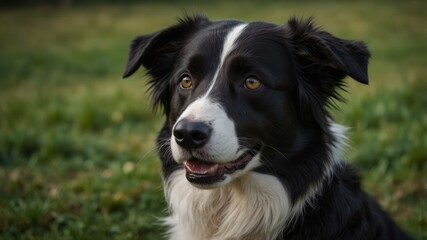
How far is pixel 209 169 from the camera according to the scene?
318 centimetres

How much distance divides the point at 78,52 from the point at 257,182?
10.2m

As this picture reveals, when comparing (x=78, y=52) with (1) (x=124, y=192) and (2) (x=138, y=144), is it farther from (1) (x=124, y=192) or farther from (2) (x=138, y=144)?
(1) (x=124, y=192)

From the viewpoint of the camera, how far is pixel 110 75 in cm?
1084

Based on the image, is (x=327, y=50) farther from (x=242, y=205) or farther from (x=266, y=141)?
(x=242, y=205)

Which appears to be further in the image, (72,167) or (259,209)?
(72,167)

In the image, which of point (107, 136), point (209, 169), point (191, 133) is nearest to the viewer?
point (191, 133)

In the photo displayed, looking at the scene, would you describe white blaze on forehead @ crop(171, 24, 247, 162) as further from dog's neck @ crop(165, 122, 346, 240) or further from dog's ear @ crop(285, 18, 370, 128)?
dog's ear @ crop(285, 18, 370, 128)

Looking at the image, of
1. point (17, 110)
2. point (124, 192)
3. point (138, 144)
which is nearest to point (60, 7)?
point (17, 110)

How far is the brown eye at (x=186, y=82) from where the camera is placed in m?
3.50

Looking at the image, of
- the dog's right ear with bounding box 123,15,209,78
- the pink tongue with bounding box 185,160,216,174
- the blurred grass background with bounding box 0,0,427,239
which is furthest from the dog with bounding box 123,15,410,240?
the blurred grass background with bounding box 0,0,427,239

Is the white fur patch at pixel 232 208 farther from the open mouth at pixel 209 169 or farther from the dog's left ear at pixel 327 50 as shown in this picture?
the dog's left ear at pixel 327 50

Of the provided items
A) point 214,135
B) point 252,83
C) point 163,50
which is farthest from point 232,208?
point 163,50

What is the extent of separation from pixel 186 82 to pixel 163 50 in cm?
54

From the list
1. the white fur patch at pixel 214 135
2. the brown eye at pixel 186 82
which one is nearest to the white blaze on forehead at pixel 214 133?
the white fur patch at pixel 214 135
